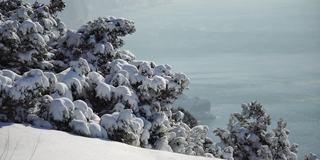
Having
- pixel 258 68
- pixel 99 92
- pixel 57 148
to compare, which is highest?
pixel 258 68

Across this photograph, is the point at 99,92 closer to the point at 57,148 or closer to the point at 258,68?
the point at 57,148

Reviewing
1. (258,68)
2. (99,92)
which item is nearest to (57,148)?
(99,92)

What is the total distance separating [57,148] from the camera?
694 cm

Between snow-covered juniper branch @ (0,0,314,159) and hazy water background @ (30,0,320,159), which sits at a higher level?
hazy water background @ (30,0,320,159)

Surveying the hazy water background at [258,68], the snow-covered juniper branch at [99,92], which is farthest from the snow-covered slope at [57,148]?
the hazy water background at [258,68]

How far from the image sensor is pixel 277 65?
11838cm

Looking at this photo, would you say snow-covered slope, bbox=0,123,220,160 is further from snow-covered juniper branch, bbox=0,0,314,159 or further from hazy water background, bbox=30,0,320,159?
hazy water background, bbox=30,0,320,159

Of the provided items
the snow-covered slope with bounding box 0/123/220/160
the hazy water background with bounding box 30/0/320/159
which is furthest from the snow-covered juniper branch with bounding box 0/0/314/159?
the hazy water background with bounding box 30/0/320/159

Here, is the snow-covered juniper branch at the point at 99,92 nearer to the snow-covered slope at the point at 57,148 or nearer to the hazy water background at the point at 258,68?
the snow-covered slope at the point at 57,148

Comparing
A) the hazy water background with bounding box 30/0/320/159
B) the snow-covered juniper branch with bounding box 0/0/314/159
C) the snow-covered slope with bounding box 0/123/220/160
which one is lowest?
the snow-covered slope with bounding box 0/123/220/160

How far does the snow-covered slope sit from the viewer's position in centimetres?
654

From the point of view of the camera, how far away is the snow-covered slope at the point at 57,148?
21.5ft

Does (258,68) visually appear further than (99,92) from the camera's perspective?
Yes

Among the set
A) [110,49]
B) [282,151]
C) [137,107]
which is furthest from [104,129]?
[282,151]
